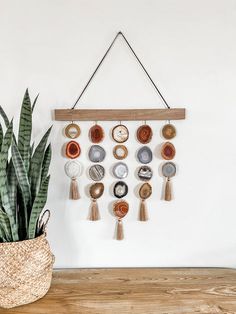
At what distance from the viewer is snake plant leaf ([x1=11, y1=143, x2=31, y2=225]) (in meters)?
1.02

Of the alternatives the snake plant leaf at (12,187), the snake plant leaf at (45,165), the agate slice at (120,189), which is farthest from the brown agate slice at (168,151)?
the snake plant leaf at (12,187)

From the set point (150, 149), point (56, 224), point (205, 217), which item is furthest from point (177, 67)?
point (56, 224)

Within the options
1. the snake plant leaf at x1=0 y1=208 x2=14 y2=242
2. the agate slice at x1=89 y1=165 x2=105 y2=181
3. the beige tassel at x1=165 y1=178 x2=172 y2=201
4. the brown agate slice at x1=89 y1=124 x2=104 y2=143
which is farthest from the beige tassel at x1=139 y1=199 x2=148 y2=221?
the snake plant leaf at x1=0 y1=208 x2=14 y2=242

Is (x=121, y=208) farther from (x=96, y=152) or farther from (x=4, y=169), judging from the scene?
(x=4, y=169)

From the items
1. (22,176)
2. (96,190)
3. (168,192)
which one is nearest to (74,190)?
(96,190)

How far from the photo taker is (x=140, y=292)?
113cm

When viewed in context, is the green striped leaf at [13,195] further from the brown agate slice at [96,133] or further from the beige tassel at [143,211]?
the beige tassel at [143,211]

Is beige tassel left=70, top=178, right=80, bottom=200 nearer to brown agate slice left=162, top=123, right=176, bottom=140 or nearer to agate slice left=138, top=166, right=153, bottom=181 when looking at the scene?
agate slice left=138, top=166, right=153, bottom=181

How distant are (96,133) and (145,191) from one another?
330 mm

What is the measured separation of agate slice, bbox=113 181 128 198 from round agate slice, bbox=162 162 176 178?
0.18 meters

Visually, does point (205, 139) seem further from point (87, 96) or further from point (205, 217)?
point (87, 96)

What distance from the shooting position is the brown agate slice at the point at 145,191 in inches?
51.7

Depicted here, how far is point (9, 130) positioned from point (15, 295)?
558 millimetres

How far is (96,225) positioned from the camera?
4.42ft
